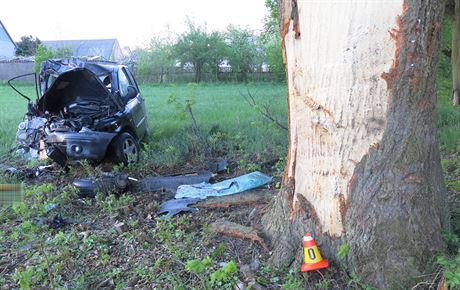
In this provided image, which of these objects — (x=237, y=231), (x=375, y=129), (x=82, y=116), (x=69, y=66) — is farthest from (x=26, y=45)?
(x=375, y=129)

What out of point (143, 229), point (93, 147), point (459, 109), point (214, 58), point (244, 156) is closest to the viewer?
point (143, 229)

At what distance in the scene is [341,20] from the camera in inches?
119

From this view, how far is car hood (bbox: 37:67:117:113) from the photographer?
8.23 metres

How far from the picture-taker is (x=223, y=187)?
19.5 feet

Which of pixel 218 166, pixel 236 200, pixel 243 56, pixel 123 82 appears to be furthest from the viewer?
pixel 243 56

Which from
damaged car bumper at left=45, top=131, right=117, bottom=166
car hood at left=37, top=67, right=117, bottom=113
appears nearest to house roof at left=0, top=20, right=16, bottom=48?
car hood at left=37, top=67, right=117, bottom=113

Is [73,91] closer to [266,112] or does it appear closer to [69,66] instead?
[69,66]

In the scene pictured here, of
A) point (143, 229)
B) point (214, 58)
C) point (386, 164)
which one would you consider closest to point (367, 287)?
point (386, 164)

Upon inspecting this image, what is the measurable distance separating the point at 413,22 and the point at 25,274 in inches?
116

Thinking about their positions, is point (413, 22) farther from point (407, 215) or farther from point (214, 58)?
point (214, 58)

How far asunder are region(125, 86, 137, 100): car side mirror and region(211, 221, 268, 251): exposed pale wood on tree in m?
5.34

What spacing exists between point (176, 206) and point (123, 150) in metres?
3.13

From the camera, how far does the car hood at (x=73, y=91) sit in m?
8.23

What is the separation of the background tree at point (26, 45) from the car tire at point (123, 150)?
49089mm
